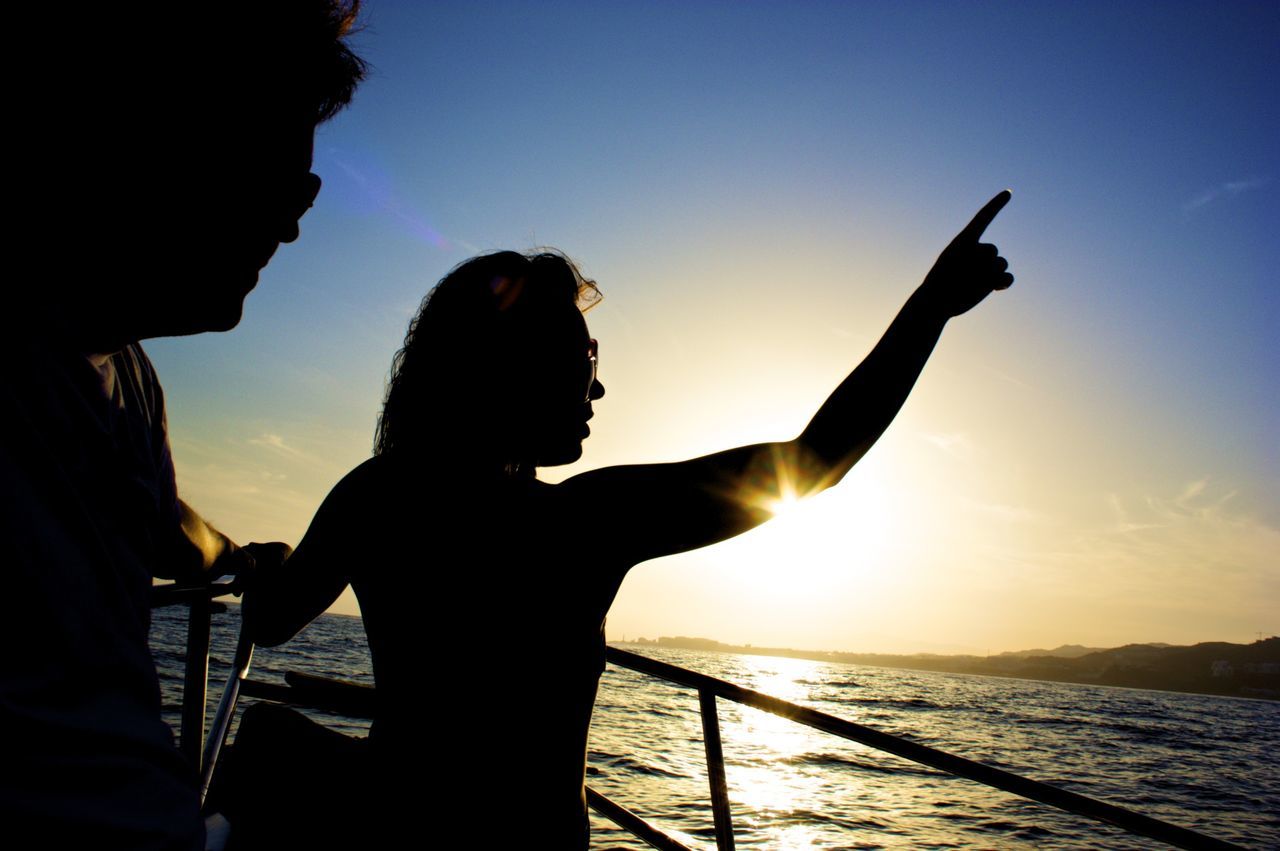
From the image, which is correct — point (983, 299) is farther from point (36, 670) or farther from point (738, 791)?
point (738, 791)

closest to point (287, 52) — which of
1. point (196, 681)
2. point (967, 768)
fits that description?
point (967, 768)

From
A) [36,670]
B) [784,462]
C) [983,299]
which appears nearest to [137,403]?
[36,670]

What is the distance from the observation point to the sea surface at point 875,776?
38.4 ft

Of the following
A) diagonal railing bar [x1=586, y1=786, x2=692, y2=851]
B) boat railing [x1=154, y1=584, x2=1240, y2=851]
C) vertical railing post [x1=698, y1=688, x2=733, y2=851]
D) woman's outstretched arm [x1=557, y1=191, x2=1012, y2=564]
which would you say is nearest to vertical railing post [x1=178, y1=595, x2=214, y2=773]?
boat railing [x1=154, y1=584, x2=1240, y2=851]

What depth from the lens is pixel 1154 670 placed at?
411ft

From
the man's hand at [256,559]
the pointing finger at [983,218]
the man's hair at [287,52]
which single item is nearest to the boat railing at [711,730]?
the man's hand at [256,559]

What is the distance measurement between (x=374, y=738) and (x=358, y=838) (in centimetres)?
15

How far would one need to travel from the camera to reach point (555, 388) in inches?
51.5

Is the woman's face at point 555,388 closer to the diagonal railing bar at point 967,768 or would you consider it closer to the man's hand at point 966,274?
the man's hand at point 966,274

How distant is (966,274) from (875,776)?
74.0 feet

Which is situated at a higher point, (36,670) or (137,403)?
(137,403)

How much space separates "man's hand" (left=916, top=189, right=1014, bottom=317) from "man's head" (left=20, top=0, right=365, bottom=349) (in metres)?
1.10

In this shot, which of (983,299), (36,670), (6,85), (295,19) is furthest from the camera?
(983,299)

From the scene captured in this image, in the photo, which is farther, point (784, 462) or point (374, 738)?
point (374, 738)
